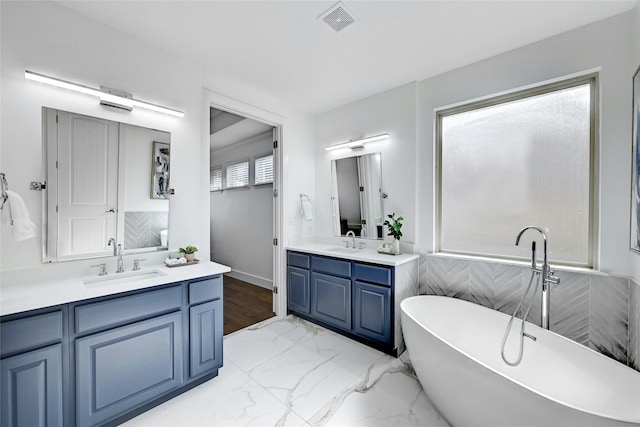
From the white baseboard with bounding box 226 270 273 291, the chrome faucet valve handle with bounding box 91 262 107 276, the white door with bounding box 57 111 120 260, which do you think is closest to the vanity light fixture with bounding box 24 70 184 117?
the white door with bounding box 57 111 120 260

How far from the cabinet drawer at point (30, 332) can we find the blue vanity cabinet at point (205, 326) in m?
0.69

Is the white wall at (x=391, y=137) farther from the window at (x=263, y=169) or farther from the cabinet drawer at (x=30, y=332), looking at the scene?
the cabinet drawer at (x=30, y=332)

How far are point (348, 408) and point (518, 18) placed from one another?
298 cm

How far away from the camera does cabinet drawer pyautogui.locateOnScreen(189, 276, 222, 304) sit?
191 cm

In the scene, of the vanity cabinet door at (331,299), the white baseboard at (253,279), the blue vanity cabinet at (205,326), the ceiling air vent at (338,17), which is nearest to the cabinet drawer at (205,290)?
the blue vanity cabinet at (205,326)

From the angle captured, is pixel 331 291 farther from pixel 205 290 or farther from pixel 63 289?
pixel 63 289

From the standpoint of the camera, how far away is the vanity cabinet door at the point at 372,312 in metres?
2.39

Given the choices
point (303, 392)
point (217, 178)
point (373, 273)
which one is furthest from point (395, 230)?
point (217, 178)

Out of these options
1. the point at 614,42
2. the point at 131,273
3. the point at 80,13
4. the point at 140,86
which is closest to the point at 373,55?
the point at 614,42

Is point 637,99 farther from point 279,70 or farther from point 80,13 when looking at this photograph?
point 80,13

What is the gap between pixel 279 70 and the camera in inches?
99.7

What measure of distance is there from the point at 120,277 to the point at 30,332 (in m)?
0.58

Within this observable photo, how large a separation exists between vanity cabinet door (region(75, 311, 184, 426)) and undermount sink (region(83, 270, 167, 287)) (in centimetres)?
40

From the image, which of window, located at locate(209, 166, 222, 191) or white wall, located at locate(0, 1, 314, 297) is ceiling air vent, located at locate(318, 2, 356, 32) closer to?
white wall, located at locate(0, 1, 314, 297)
